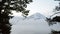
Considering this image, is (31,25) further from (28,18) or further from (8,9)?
(8,9)

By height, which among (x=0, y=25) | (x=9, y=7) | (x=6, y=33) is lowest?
(x=6, y=33)

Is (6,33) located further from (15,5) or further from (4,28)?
(15,5)

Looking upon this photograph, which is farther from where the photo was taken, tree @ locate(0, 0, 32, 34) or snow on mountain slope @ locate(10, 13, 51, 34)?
snow on mountain slope @ locate(10, 13, 51, 34)

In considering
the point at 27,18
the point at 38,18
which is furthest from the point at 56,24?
the point at 27,18

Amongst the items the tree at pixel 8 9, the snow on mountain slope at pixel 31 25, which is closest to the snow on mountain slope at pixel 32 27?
the snow on mountain slope at pixel 31 25

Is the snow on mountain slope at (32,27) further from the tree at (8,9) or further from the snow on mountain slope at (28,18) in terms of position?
the tree at (8,9)

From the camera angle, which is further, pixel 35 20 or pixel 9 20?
pixel 35 20

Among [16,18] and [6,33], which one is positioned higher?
[16,18]

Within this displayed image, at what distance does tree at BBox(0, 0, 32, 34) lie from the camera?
2.33m

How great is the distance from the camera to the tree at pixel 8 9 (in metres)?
2.33

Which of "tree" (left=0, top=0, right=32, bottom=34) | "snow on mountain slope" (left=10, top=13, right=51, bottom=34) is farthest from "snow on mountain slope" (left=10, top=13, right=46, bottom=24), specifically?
"tree" (left=0, top=0, right=32, bottom=34)

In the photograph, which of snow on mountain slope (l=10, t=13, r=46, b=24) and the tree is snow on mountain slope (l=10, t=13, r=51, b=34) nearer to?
snow on mountain slope (l=10, t=13, r=46, b=24)

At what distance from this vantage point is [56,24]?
2.69 metres

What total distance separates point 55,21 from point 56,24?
0.08 meters
